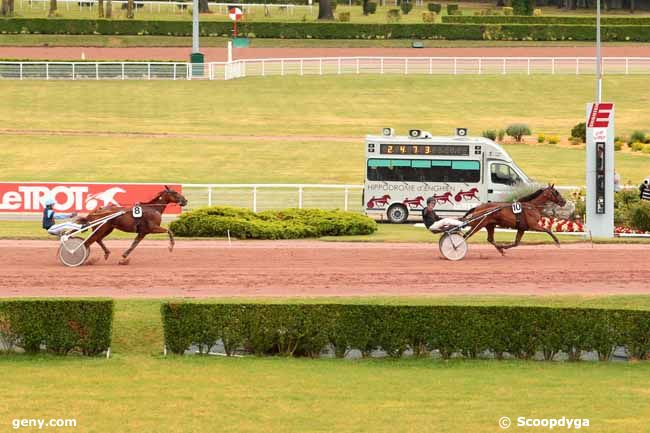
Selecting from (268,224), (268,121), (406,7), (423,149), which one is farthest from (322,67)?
(268,224)

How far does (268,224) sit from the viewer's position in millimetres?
27031

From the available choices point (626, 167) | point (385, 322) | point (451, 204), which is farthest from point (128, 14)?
point (385, 322)

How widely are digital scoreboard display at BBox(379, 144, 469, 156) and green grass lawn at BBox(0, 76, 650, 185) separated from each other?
669 cm

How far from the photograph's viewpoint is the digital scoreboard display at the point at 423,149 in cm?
3112

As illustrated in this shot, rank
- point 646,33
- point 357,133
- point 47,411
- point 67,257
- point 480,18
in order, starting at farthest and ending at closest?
point 480,18, point 646,33, point 357,133, point 67,257, point 47,411

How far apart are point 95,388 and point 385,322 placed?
3.84 meters

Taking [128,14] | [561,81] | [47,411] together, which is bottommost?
[47,411]

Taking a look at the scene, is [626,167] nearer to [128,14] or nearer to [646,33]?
[646,33]

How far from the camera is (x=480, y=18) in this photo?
74812 mm

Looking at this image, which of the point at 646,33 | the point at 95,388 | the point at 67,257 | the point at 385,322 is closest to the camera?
the point at 95,388

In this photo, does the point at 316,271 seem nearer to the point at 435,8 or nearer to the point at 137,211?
the point at 137,211

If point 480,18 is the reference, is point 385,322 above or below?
below

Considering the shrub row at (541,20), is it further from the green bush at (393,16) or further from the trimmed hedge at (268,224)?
the trimmed hedge at (268,224)

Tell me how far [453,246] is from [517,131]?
22759mm
